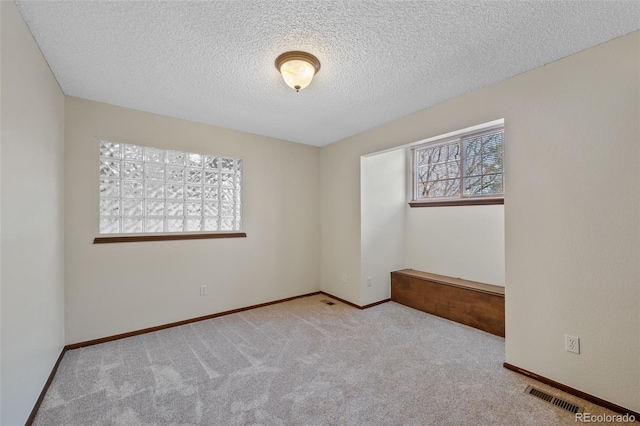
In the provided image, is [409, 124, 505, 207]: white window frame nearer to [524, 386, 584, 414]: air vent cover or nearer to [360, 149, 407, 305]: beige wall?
[360, 149, 407, 305]: beige wall

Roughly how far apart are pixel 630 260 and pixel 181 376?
3.16 meters

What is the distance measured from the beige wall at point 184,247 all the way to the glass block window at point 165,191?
0.10 m

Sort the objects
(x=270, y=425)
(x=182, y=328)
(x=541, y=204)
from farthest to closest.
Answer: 1. (x=182, y=328)
2. (x=541, y=204)
3. (x=270, y=425)

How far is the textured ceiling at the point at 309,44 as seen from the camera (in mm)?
1499

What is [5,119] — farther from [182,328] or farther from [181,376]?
[182,328]

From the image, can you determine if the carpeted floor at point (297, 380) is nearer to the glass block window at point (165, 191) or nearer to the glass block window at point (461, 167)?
the glass block window at point (165, 191)

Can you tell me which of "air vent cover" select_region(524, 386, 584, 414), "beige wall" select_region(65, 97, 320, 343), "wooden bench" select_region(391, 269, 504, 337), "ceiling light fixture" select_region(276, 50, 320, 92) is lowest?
"air vent cover" select_region(524, 386, 584, 414)

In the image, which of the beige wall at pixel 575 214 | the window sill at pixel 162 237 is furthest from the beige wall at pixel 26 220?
the beige wall at pixel 575 214

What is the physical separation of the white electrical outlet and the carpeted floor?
31 cm

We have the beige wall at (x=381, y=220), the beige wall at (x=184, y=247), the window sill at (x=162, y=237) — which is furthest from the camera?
the beige wall at (x=381, y=220)

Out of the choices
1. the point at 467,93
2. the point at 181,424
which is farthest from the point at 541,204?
the point at 181,424

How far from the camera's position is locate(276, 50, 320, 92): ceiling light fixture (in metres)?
1.86

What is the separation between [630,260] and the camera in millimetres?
1705

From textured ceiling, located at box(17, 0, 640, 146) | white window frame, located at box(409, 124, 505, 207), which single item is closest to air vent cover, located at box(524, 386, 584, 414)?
white window frame, located at box(409, 124, 505, 207)
